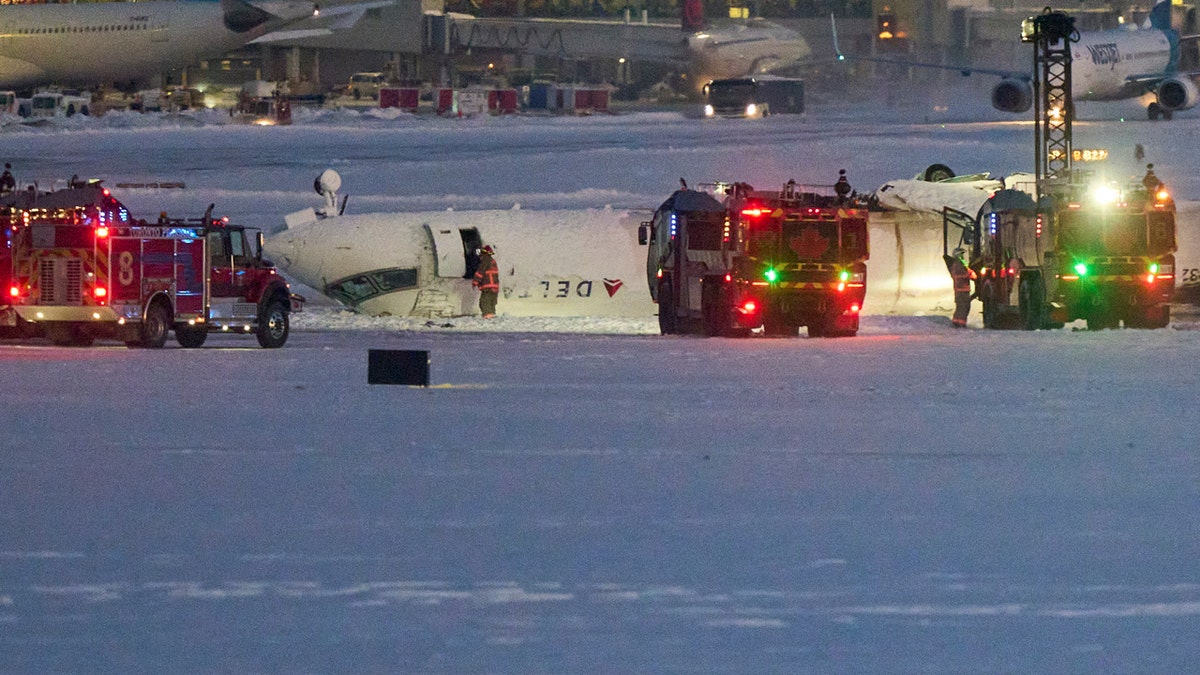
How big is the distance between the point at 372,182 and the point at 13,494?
37.2 m

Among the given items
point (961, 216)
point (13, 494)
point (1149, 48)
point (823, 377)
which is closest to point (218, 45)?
point (1149, 48)

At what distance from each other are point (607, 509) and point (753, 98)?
76414 mm

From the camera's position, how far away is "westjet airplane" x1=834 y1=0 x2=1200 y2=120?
73.8 m

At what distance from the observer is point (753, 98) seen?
86438 millimetres

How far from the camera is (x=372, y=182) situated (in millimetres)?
48688

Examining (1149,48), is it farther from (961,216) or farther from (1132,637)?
(1132,637)

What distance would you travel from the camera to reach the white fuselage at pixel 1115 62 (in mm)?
75375

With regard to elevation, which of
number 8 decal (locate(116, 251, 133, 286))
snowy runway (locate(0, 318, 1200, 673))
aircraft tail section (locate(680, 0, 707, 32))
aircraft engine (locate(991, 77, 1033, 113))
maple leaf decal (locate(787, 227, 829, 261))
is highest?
aircraft tail section (locate(680, 0, 707, 32))

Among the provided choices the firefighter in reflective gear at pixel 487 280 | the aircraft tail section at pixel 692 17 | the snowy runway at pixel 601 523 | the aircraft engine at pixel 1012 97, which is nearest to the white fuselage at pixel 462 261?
Answer: the firefighter in reflective gear at pixel 487 280

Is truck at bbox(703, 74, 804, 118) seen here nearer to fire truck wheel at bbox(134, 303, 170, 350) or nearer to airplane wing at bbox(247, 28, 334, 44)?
airplane wing at bbox(247, 28, 334, 44)

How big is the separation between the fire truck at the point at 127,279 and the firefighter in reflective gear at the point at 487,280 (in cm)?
583

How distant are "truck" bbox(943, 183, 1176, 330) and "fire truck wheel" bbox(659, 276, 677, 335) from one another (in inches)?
209

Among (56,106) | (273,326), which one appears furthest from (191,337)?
(56,106)

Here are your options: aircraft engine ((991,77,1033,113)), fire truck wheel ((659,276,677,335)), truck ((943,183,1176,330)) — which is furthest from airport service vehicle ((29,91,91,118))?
truck ((943,183,1176,330))
